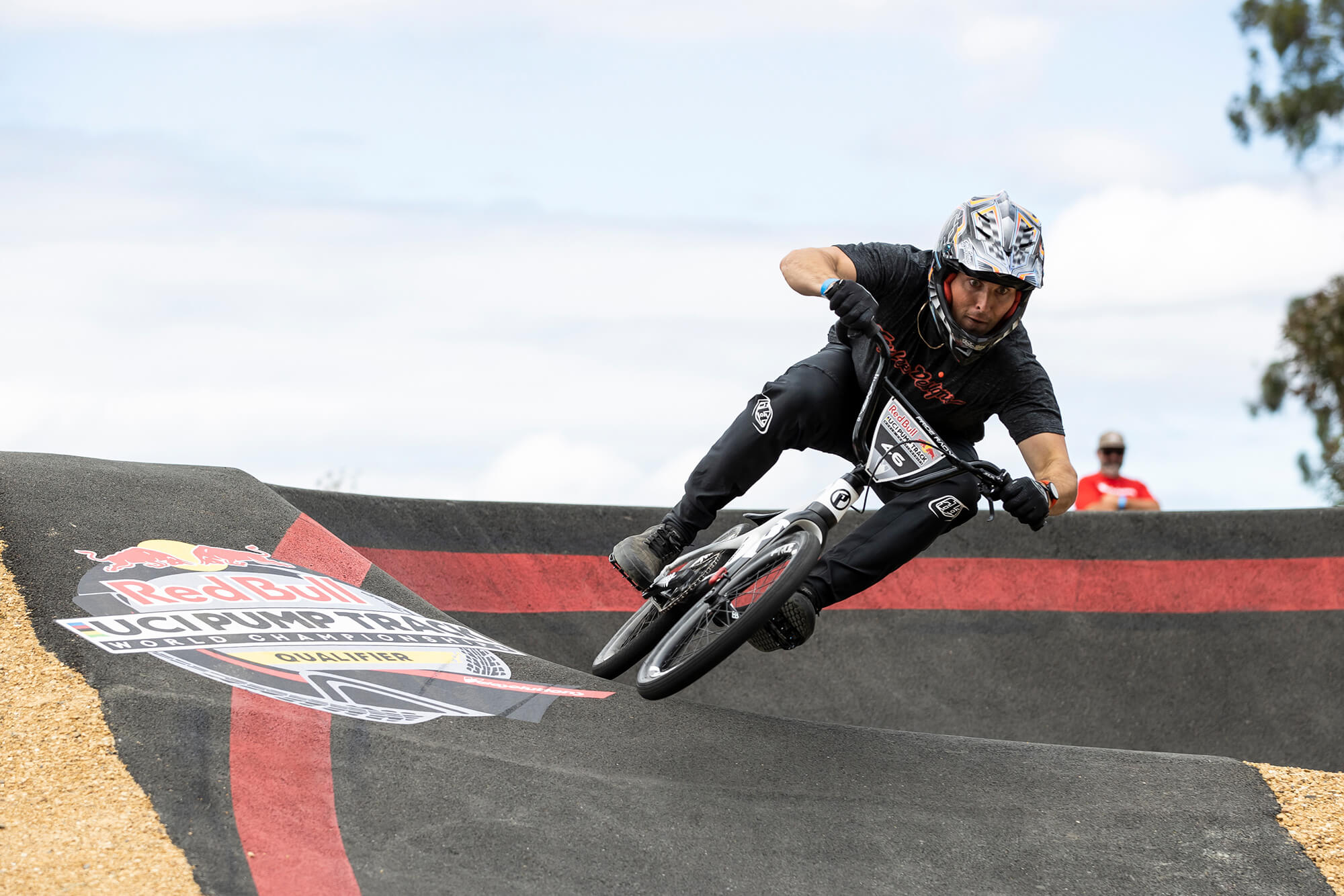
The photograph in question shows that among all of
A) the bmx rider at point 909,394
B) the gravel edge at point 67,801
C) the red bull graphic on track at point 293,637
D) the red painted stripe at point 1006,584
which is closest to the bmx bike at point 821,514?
the bmx rider at point 909,394

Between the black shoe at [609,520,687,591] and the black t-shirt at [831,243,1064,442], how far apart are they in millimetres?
1127

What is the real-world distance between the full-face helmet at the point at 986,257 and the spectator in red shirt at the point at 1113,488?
5.34 metres

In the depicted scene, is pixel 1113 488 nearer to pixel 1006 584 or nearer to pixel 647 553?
pixel 1006 584

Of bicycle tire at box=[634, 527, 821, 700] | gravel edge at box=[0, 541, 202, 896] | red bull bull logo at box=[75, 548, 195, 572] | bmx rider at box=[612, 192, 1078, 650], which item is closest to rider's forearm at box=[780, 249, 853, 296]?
bmx rider at box=[612, 192, 1078, 650]

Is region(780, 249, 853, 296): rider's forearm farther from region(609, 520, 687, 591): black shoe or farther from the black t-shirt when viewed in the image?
region(609, 520, 687, 591): black shoe

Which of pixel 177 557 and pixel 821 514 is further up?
pixel 821 514

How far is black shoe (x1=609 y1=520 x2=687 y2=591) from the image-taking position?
16.1ft

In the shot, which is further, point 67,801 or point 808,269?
point 808,269

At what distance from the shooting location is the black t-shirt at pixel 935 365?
4871 mm

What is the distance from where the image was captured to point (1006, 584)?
26.5 feet

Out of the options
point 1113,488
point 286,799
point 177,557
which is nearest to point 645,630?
point 286,799

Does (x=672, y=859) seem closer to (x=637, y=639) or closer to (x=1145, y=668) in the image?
(x=637, y=639)

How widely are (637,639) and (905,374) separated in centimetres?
164

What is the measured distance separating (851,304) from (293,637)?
2709 mm
